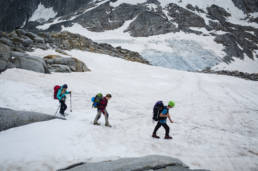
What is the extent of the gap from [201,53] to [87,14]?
58.2 metres

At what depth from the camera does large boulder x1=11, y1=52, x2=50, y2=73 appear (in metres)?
13.4

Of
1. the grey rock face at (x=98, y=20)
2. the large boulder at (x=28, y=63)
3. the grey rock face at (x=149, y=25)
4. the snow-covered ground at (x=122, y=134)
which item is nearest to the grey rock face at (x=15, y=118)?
the snow-covered ground at (x=122, y=134)

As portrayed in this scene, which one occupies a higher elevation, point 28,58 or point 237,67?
point 237,67

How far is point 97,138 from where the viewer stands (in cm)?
514

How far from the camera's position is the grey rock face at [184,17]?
69.8 metres

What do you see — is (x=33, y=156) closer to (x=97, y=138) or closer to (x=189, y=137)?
(x=97, y=138)

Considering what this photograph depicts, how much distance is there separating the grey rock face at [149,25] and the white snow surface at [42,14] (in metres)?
72.7

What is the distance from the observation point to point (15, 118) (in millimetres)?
5074

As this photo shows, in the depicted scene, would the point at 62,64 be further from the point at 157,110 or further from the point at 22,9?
the point at 22,9

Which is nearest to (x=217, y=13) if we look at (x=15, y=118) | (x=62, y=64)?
(x=62, y=64)

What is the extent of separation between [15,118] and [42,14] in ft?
430

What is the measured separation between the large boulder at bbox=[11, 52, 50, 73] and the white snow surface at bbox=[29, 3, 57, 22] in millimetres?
110095

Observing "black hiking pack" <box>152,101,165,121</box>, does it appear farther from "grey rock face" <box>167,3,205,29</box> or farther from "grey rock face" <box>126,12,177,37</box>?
"grey rock face" <box>167,3,205,29</box>

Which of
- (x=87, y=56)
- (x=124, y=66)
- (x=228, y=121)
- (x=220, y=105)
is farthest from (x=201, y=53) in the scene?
(x=228, y=121)
